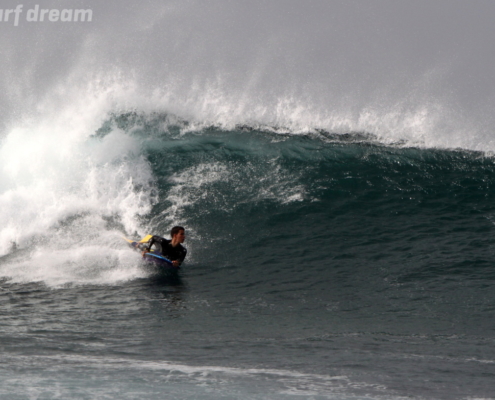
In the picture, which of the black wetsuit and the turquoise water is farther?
the black wetsuit

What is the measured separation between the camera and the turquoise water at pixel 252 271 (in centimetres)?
810

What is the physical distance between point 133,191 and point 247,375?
401 inches

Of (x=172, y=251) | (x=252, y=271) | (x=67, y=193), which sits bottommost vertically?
(x=252, y=271)

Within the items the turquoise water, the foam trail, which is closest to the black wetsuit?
the turquoise water

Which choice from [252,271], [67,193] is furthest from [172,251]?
[67,193]

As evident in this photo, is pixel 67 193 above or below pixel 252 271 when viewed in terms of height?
above

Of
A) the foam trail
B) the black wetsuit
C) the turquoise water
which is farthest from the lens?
the foam trail

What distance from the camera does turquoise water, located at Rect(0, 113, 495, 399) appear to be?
8.10m

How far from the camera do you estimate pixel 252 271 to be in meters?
13.2

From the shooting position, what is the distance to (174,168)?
60.1 ft

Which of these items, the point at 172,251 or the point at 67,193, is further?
the point at 67,193

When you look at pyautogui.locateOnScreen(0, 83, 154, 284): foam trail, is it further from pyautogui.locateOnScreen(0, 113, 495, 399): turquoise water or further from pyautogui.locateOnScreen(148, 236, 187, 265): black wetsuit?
pyautogui.locateOnScreen(148, 236, 187, 265): black wetsuit

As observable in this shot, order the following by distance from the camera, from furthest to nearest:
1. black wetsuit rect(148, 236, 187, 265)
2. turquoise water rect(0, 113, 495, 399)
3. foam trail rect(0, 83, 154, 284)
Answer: foam trail rect(0, 83, 154, 284) → black wetsuit rect(148, 236, 187, 265) → turquoise water rect(0, 113, 495, 399)

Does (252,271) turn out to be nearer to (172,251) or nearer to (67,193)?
(172,251)
